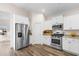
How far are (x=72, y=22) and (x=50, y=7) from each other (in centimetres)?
59

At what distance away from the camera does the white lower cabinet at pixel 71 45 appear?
2028 millimetres

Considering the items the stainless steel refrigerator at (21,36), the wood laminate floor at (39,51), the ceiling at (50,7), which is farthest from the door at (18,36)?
the ceiling at (50,7)

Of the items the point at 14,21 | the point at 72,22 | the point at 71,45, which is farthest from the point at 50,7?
the point at 71,45

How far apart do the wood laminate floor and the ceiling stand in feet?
2.44

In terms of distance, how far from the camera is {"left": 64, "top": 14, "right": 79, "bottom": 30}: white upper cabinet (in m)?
2.03

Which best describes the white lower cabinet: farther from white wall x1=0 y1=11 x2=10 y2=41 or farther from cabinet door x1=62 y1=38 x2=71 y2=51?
white wall x1=0 y1=11 x2=10 y2=41

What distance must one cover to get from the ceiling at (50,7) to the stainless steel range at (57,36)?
0.29 metres

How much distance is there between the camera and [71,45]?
6.84 ft

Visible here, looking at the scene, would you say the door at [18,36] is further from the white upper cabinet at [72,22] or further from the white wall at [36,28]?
the white upper cabinet at [72,22]

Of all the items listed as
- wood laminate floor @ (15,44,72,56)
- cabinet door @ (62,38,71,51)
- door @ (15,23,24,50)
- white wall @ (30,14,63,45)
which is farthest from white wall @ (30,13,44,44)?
cabinet door @ (62,38,71,51)

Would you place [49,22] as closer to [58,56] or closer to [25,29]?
[25,29]

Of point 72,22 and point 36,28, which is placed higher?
point 72,22

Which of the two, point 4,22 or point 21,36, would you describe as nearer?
point 4,22

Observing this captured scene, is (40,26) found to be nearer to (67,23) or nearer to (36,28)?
(36,28)
